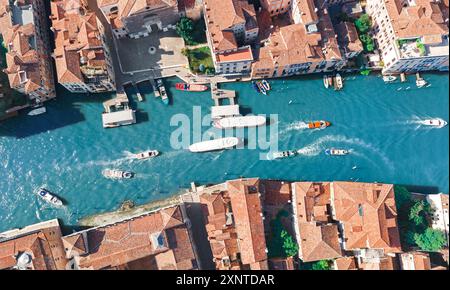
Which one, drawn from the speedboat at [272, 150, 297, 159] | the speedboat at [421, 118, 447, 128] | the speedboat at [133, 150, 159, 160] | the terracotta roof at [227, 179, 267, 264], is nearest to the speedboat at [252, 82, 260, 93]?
the speedboat at [272, 150, 297, 159]

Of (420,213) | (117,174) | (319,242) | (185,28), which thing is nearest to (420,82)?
(420,213)

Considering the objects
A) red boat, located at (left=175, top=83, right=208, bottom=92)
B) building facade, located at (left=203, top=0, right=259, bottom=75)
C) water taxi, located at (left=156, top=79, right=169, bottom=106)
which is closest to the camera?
building facade, located at (left=203, top=0, right=259, bottom=75)

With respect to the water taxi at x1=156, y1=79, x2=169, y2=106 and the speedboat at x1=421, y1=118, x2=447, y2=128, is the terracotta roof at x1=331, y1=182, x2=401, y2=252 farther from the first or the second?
the water taxi at x1=156, y1=79, x2=169, y2=106

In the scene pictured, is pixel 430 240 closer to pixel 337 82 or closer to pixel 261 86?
pixel 337 82

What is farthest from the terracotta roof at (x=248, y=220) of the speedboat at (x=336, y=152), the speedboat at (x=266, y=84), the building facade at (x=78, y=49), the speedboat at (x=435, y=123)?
the speedboat at (x=435, y=123)

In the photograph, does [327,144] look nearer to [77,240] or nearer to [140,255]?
[140,255]

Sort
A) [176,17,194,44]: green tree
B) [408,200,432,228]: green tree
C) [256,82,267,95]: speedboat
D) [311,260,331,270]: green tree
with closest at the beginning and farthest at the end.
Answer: [311,260,331,270]: green tree → [408,200,432,228]: green tree → [176,17,194,44]: green tree → [256,82,267,95]: speedboat

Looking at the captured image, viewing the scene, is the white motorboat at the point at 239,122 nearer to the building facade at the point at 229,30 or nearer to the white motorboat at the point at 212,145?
the white motorboat at the point at 212,145

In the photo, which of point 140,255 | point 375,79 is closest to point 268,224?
point 140,255
